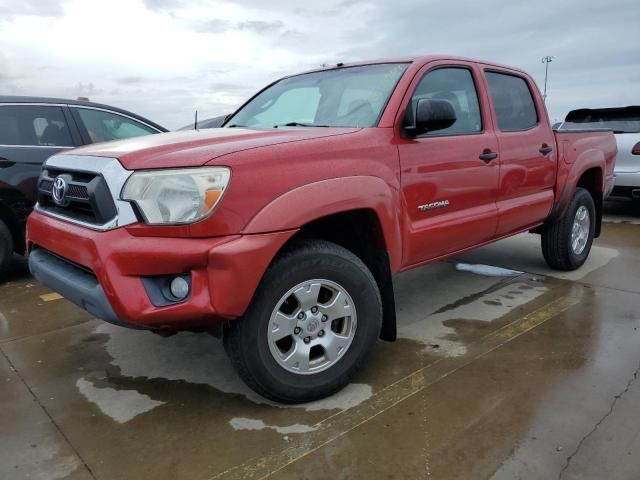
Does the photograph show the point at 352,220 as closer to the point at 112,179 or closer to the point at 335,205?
the point at 335,205

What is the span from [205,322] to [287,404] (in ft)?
2.26

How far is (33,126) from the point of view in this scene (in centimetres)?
A: 496

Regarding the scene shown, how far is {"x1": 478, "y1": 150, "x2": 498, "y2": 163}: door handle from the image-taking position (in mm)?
3627

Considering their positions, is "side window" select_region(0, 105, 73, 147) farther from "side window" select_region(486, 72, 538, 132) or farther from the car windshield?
"side window" select_region(486, 72, 538, 132)

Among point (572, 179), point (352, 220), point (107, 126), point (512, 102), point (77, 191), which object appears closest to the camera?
point (77, 191)

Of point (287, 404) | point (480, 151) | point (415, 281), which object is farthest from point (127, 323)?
point (415, 281)

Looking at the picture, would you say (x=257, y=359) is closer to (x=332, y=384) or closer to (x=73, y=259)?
(x=332, y=384)

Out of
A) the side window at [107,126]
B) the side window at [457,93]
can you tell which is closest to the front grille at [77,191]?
the side window at [457,93]

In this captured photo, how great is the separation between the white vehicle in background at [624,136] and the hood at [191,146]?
598 centimetres

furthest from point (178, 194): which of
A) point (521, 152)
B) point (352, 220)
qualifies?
point (521, 152)

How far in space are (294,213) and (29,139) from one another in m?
3.60

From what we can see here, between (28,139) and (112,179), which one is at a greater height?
(28,139)

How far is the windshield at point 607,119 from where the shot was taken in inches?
305

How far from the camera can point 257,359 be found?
2484 millimetres
